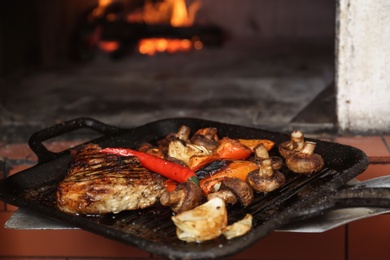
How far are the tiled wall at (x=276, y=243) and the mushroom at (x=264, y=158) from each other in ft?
2.58

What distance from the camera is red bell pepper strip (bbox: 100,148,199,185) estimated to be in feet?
7.35

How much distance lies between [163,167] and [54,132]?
60 cm

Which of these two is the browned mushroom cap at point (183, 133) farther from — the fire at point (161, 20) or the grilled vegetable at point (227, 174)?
the fire at point (161, 20)

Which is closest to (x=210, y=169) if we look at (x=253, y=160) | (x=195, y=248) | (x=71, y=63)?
(x=253, y=160)

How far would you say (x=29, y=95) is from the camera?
15.3ft

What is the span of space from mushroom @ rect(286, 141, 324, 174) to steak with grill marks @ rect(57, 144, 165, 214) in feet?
1.55

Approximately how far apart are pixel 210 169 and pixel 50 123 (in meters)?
1.68

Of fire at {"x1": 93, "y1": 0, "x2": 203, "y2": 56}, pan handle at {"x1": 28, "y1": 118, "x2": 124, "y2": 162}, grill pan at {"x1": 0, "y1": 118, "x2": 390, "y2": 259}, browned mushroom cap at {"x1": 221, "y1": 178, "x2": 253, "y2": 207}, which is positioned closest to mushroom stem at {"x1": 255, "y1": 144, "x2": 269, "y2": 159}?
grill pan at {"x1": 0, "y1": 118, "x2": 390, "y2": 259}

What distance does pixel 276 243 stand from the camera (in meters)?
3.11

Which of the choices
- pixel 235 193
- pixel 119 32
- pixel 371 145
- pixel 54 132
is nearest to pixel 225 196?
pixel 235 193

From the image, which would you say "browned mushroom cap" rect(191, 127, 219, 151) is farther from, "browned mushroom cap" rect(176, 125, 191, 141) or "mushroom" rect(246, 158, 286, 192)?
"mushroom" rect(246, 158, 286, 192)

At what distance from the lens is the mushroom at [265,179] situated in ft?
7.29

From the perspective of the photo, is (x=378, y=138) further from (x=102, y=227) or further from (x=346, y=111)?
(x=102, y=227)

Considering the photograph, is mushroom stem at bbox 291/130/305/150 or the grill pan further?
mushroom stem at bbox 291/130/305/150
